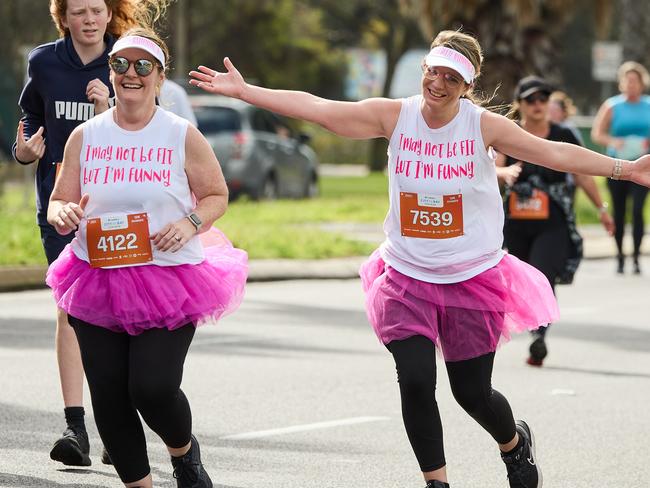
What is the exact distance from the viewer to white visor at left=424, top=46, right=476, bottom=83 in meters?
5.66

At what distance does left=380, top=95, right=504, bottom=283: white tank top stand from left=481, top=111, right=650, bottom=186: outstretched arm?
2.0 inches

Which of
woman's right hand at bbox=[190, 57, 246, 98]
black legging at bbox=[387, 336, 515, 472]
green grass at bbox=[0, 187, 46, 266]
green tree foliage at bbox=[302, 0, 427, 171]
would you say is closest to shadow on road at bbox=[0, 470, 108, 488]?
black legging at bbox=[387, 336, 515, 472]

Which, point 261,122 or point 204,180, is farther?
point 261,122

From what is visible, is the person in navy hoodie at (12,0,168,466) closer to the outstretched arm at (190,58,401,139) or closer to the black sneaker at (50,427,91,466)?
the black sneaker at (50,427,91,466)

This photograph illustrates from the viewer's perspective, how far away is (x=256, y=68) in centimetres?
4912

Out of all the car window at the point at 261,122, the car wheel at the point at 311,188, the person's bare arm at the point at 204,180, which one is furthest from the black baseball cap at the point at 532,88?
the car wheel at the point at 311,188

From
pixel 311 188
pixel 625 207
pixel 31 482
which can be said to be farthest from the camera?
pixel 311 188

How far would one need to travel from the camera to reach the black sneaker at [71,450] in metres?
6.54

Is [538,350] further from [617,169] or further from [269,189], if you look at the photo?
[269,189]

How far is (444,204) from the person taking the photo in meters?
5.79

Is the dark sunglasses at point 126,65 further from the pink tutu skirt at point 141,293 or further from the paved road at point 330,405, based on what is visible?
the paved road at point 330,405

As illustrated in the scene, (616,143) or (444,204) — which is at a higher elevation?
(444,204)

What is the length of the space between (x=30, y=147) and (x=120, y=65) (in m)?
1.12

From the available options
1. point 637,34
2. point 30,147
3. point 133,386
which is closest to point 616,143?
point 30,147
